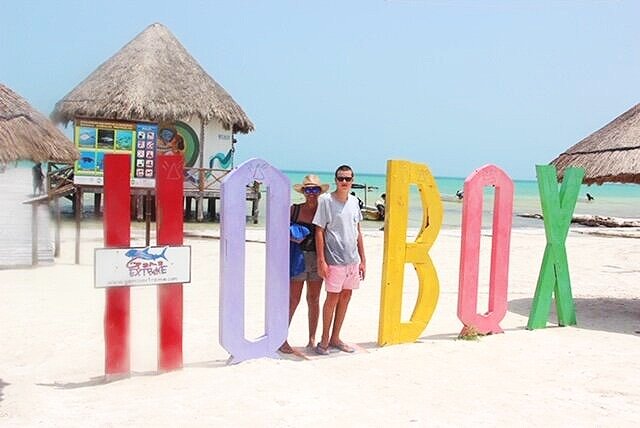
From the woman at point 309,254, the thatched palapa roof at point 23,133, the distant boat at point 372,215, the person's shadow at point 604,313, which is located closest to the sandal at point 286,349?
the woman at point 309,254

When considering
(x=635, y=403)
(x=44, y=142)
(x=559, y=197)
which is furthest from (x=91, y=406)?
(x=559, y=197)

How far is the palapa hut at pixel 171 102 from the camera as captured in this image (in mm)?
20891

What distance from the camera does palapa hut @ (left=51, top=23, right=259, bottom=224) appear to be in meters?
20.9

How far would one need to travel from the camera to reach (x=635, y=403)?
4961 millimetres

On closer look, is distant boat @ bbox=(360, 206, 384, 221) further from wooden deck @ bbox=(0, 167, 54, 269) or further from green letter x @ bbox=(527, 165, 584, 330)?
green letter x @ bbox=(527, 165, 584, 330)

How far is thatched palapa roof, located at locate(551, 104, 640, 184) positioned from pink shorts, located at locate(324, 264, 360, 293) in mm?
3786

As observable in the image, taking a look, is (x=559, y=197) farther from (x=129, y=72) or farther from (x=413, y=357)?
(x=129, y=72)

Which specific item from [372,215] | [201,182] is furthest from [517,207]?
[201,182]

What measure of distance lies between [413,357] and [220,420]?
83.8 inches

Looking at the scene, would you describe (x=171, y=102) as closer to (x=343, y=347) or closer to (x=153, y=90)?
(x=153, y=90)

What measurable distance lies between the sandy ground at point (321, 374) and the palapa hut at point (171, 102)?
12.6m

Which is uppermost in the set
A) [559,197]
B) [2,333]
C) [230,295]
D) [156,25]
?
[156,25]

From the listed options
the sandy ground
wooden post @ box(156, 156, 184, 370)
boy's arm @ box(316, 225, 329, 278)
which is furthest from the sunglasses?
the sandy ground

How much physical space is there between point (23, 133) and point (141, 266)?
1.22 meters
